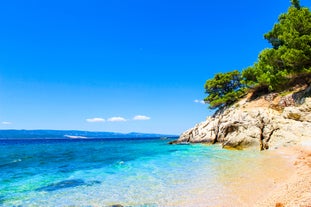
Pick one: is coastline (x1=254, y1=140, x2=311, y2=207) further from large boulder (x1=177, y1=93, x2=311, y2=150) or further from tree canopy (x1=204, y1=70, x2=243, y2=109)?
tree canopy (x1=204, y1=70, x2=243, y2=109)

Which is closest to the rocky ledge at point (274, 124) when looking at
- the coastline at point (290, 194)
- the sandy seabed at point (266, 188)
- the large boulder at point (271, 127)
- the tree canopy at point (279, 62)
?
the large boulder at point (271, 127)

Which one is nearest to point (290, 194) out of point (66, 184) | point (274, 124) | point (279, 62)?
point (66, 184)

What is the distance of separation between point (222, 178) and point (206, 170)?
3602 mm

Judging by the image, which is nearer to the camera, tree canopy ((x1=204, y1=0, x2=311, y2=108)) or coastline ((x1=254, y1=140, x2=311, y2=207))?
coastline ((x1=254, y1=140, x2=311, y2=207))

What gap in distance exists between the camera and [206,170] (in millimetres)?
19969

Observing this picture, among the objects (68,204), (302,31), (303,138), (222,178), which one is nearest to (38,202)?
(68,204)

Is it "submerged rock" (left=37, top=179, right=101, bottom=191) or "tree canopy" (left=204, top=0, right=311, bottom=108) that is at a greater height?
"tree canopy" (left=204, top=0, right=311, bottom=108)

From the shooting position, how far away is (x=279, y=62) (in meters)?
44.1

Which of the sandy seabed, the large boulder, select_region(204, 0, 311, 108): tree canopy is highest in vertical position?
select_region(204, 0, 311, 108): tree canopy

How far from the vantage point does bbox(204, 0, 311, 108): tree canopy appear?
114 ft

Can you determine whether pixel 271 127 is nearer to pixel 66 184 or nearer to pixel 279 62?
pixel 279 62

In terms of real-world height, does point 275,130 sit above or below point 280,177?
above

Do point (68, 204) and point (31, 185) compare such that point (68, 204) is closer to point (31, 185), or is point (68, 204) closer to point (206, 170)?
point (31, 185)

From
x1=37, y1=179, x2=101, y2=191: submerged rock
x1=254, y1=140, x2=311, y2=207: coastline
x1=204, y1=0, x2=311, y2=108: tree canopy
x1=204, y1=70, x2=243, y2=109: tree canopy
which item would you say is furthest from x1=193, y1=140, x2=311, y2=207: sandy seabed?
x1=204, y1=70, x2=243, y2=109: tree canopy
